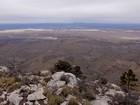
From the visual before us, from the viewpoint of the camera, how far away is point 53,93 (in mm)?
18141

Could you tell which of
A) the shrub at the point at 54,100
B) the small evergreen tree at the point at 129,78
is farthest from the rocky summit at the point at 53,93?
the small evergreen tree at the point at 129,78

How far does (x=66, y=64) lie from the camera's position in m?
31.2

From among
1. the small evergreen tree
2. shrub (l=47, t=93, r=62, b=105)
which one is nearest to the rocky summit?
shrub (l=47, t=93, r=62, b=105)

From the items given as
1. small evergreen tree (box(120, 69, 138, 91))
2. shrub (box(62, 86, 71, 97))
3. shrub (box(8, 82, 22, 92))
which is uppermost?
shrub (box(62, 86, 71, 97))

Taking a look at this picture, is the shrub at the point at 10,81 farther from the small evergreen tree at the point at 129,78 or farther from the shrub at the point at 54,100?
the small evergreen tree at the point at 129,78

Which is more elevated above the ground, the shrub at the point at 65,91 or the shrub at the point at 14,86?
the shrub at the point at 65,91

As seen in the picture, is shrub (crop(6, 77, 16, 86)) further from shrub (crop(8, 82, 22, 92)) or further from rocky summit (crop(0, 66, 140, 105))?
shrub (crop(8, 82, 22, 92))

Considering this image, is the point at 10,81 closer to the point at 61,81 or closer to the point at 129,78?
the point at 61,81

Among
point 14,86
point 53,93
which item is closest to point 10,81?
point 14,86

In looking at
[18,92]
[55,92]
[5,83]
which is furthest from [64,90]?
[5,83]

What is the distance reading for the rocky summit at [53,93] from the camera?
17156 millimetres

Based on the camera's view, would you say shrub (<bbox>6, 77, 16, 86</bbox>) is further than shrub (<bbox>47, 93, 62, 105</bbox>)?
Yes

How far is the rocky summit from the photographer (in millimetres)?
17156

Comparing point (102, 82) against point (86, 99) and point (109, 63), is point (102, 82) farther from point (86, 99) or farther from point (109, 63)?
point (109, 63)
